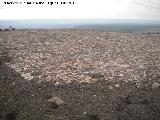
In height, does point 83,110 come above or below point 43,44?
below

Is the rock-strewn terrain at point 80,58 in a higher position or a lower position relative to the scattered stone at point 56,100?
higher

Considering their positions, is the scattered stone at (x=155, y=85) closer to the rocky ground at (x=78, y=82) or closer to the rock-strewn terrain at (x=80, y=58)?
the rocky ground at (x=78, y=82)

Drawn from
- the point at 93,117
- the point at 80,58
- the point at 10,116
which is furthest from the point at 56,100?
the point at 80,58

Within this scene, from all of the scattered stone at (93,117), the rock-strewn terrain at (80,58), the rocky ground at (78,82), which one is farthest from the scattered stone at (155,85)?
the scattered stone at (93,117)

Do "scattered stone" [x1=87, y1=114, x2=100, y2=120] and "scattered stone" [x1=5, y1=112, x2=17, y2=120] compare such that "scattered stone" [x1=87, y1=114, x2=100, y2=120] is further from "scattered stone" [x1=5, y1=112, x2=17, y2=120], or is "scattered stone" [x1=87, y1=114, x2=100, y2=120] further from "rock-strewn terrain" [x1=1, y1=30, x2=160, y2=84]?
"rock-strewn terrain" [x1=1, y1=30, x2=160, y2=84]

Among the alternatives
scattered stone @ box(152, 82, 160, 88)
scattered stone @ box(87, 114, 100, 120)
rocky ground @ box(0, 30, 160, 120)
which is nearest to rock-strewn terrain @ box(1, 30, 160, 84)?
rocky ground @ box(0, 30, 160, 120)

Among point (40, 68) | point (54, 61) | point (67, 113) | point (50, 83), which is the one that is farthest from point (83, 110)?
point (54, 61)

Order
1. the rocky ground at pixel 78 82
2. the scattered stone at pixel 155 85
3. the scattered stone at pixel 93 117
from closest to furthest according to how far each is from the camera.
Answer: the scattered stone at pixel 93 117
the rocky ground at pixel 78 82
the scattered stone at pixel 155 85

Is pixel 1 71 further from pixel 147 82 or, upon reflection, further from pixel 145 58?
pixel 145 58
